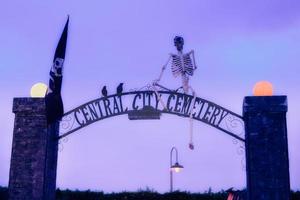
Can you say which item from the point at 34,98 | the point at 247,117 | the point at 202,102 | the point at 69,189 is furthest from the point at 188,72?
the point at 69,189

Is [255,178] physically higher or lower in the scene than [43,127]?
lower

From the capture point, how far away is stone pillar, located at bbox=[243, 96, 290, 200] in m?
10.9

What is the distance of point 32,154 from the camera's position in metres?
11.8

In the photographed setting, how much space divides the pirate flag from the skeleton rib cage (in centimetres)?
268

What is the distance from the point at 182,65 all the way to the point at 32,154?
416 cm

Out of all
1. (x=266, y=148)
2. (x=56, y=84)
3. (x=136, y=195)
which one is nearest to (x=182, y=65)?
(x=266, y=148)

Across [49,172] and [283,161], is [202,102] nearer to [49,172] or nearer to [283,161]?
[283,161]

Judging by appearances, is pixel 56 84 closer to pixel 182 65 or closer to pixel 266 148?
pixel 182 65

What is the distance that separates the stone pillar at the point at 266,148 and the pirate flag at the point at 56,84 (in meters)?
4.35

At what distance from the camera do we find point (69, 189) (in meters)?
15.8

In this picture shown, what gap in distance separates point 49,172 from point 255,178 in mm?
4784

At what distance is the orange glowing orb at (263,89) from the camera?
459 inches

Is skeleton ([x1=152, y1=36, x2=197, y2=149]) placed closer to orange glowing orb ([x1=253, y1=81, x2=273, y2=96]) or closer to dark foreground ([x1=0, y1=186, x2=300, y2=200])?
orange glowing orb ([x1=253, y1=81, x2=273, y2=96])

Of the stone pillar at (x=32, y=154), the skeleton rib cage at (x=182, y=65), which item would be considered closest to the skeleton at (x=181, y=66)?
the skeleton rib cage at (x=182, y=65)
